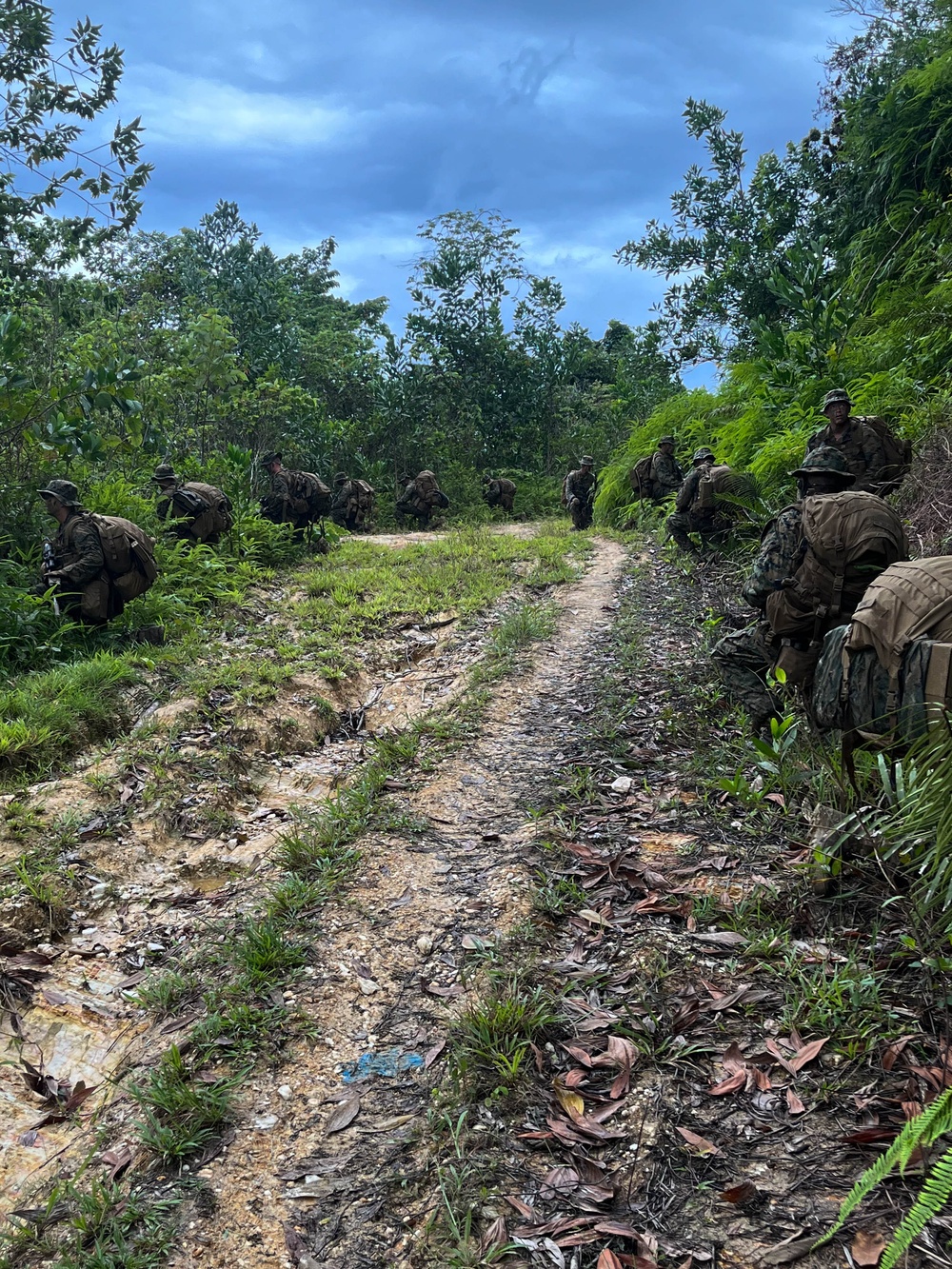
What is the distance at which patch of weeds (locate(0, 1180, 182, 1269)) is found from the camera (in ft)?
7.32

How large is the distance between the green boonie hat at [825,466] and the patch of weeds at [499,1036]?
3945mm

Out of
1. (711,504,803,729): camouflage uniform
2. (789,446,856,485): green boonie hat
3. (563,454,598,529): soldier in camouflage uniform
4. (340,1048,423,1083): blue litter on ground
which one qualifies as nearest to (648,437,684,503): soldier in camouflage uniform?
(563,454,598,529): soldier in camouflage uniform

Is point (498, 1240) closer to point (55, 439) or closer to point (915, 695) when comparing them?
point (915, 695)

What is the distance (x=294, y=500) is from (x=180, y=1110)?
11529 millimetres

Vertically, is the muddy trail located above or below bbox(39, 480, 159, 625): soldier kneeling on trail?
below

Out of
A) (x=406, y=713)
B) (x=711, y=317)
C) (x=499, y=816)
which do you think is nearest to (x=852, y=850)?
(x=499, y=816)

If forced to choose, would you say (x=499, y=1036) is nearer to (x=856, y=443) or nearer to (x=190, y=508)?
(x=856, y=443)

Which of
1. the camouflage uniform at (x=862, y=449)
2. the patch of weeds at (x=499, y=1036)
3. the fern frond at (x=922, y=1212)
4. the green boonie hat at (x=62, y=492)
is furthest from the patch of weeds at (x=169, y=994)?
the camouflage uniform at (x=862, y=449)

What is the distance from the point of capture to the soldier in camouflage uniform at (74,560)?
7.62 metres

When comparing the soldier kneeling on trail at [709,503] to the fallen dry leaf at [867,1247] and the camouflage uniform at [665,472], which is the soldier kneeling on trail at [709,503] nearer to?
the camouflage uniform at [665,472]

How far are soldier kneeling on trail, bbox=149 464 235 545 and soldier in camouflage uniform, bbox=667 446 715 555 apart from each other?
6381 mm

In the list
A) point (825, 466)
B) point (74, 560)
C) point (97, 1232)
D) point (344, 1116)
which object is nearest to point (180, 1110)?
point (97, 1232)

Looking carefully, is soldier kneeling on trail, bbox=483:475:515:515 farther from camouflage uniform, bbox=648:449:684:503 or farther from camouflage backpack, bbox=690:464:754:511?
camouflage backpack, bbox=690:464:754:511

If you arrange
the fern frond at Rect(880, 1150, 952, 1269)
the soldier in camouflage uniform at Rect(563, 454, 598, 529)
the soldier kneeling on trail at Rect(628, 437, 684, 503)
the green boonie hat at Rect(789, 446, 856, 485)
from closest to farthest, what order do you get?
1. the fern frond at Rect(880, 1150, 952, 1269)
2. the green boonie hat at Rect(789, 446, 856, 485)
3. the soldier kneeling on trail at Rect(628, 437, 684, 503)
4. the soldier in camouflage uniform at Rect(563, 454, 598, 529)
